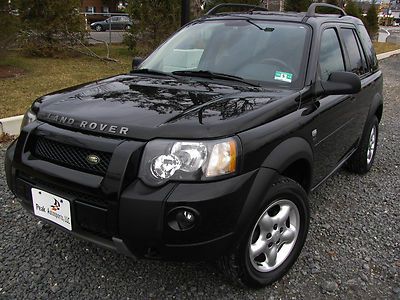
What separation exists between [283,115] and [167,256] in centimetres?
114

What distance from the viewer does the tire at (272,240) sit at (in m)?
2.40

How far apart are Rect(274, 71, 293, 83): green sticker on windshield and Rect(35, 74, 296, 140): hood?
0.64 ft

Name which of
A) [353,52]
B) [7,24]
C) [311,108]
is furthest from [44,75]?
[311,108]

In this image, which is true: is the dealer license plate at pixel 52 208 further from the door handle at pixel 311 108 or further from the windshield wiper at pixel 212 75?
the door handle at pixel 311 108

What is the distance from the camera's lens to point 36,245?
3.04 m

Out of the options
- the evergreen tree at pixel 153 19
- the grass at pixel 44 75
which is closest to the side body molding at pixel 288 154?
the grass at pixel 44 75

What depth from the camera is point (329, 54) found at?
3.48 metres

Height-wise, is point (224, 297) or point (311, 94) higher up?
point (311, 94)

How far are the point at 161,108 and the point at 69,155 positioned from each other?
587 millimetres

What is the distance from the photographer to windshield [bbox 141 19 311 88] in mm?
3102

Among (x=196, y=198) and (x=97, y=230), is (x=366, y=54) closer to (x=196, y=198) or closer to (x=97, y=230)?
(x=196, y=198)

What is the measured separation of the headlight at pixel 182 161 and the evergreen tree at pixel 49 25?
36.5 ft

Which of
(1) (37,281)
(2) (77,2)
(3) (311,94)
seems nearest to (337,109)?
(3) (311,94)

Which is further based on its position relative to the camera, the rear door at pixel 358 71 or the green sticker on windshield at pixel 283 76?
the rear door at pixel 358 71
